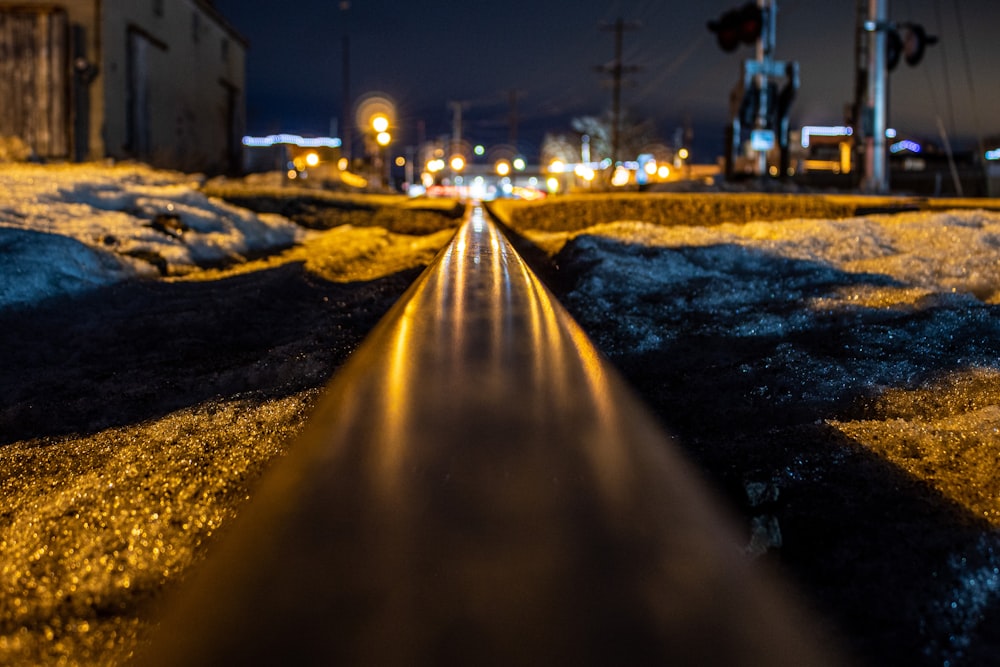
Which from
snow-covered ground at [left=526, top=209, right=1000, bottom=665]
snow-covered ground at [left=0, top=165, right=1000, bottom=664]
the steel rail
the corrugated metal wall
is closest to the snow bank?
snow-covered ground at [left=0, top=165, right=1000, bottom=664]

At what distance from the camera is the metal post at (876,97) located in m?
18.4

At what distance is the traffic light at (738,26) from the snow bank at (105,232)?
44.8 feet

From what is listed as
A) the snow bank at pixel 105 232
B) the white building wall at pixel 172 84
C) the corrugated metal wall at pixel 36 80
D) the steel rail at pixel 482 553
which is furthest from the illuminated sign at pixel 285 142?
the steel rail at pixel 482 553

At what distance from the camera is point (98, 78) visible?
18328 mm

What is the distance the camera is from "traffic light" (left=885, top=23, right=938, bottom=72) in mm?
19719

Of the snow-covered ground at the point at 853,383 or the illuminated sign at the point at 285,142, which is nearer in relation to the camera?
the snow-covered ground at the point at 853,383

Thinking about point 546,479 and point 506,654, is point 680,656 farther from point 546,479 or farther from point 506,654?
point 546,479

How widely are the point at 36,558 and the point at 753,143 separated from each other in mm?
20072

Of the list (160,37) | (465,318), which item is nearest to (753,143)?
(160,37)

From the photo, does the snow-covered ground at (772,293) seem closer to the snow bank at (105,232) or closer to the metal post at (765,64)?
the snow bank at (105,232)

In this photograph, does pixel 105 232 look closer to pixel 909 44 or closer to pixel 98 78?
pixel 98 78

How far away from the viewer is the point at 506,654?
1134 mm

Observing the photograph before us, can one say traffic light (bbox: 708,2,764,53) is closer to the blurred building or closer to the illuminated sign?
the blurred building

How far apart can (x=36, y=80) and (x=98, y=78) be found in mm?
1183
